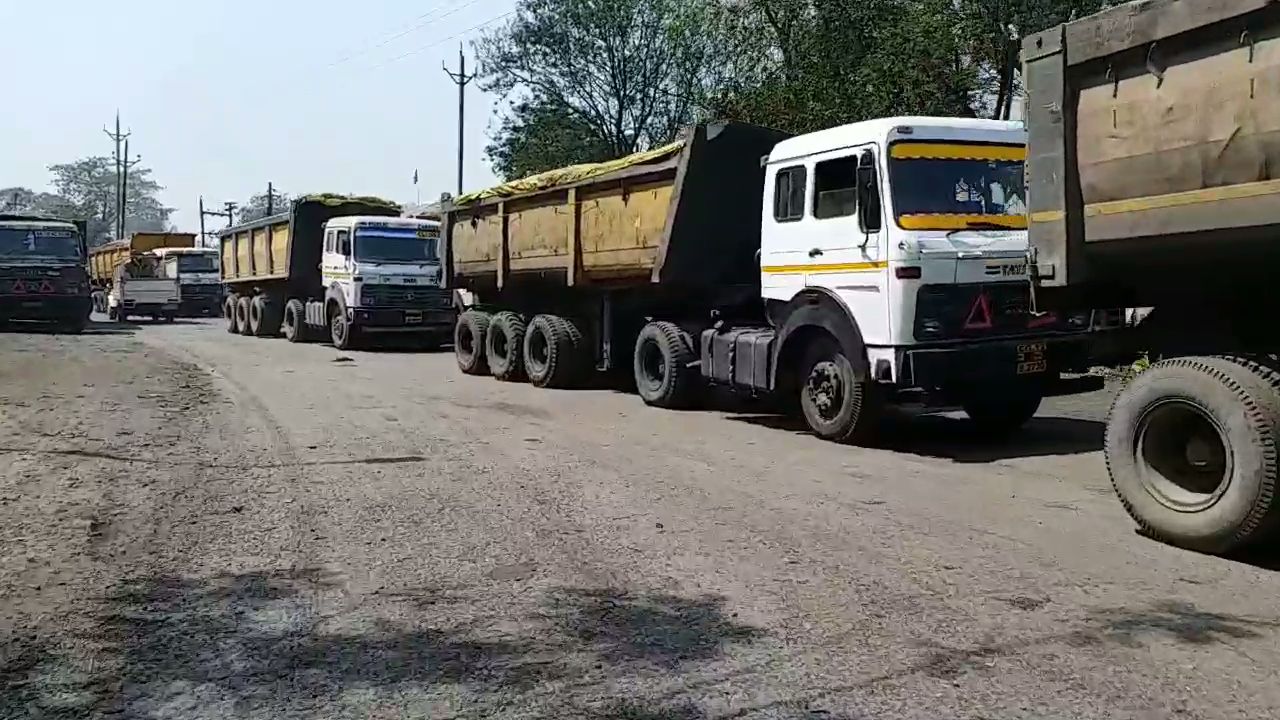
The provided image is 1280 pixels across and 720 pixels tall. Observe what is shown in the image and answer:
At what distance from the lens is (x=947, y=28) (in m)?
19.9

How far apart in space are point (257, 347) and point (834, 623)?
1989 centimetres

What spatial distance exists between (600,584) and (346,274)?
17192mm

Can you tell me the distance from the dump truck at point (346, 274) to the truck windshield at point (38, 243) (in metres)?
3.78

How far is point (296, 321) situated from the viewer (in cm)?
2480

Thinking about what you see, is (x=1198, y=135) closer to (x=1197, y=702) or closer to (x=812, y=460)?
(x=1197, y=702)

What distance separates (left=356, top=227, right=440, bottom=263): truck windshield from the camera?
21.3m

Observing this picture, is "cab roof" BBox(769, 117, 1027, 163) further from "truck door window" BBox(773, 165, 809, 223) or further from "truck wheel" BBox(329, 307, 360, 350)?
"truck wheel" BBox(329, 307, 360, 350)

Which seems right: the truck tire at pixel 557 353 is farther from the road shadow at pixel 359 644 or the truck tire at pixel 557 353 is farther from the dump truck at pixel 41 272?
the dump truck at pixel 41 272

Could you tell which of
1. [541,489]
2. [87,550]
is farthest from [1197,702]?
[87,550]

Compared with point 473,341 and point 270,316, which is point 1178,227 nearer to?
point 473,341

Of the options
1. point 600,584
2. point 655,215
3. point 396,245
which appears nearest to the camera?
point 600,584

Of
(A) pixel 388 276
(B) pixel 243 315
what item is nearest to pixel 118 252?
(B) pixel 243 315

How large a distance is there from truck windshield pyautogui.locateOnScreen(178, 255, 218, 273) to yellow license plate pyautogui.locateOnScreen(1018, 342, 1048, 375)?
33.0m

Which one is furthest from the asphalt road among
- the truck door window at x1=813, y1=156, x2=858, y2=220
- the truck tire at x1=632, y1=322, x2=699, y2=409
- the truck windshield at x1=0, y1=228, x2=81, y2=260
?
the truck windshield at x1=0, y1=228, x2=81, y2=260
